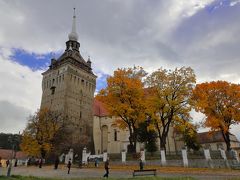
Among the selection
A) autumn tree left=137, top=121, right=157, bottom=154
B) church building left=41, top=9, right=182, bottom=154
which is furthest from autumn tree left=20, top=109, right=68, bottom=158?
autumn tree left=137, top=121, right=157, bottom=154

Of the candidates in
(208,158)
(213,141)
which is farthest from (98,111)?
(208,158)

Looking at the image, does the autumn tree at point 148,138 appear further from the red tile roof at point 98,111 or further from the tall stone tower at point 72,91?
the red tile roof at point 98,111

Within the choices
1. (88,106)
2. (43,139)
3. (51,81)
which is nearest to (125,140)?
(88,106)

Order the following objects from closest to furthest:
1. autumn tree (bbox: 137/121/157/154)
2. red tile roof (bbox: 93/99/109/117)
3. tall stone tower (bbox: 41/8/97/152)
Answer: autumn tree (bbox: 137/121/157/154)
tall stone tower (bbox: 41/8/97/152)
red tile roof (bbox: 93/99/109/117)

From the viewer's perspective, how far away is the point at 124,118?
2934cm

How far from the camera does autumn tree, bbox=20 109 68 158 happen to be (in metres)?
36.6

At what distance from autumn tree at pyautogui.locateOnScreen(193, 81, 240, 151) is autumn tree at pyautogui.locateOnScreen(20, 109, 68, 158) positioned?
2384cm

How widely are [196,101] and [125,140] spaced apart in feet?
84.7

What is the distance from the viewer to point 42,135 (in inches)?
1459

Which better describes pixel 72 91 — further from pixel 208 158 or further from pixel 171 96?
pixel 208 158

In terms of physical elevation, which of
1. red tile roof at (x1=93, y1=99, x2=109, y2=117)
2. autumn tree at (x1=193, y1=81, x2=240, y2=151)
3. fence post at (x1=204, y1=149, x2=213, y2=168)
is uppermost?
red tile roof at (x1=93, y1=99, x2=109, y2=117)

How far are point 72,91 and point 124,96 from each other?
85.7 feet

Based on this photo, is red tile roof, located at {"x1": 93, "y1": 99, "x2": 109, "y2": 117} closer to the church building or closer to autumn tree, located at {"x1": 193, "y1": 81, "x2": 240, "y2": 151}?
the church building

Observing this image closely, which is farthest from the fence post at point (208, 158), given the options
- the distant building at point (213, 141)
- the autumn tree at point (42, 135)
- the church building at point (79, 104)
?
the distant building at point (213, 141)
